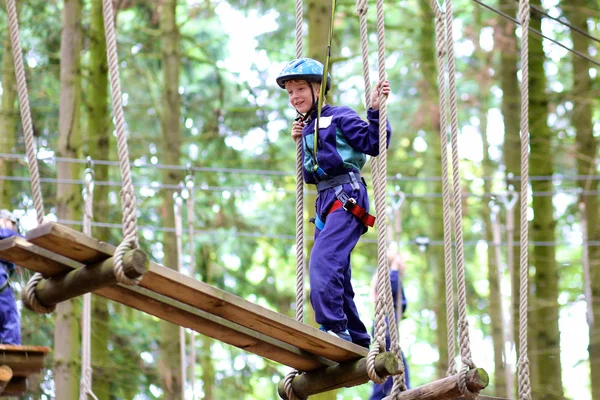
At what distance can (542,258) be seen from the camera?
830cm

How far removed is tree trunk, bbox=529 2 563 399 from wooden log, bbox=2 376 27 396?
153 inches

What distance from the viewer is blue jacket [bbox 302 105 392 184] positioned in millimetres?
4398

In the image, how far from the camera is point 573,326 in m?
12.9

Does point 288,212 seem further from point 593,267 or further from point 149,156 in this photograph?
point 593,267

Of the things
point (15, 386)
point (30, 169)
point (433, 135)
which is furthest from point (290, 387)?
point (433, 135)

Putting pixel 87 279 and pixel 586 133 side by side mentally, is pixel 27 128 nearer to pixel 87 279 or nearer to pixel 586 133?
pixel 87 279

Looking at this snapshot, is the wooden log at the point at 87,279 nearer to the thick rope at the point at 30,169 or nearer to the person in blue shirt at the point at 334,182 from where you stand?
the thick rope at the point at 30,169

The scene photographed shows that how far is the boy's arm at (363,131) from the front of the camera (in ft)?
14.2

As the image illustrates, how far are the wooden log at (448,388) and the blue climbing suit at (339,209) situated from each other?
346 millimetres

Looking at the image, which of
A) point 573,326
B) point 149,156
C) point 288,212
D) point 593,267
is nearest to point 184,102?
point 149,156

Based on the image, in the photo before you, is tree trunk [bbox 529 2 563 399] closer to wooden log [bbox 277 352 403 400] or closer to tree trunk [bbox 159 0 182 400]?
tree trunk [bbox 159 0 182 400]

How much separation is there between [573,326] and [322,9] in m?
6.98

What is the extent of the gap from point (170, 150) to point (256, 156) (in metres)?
2.27

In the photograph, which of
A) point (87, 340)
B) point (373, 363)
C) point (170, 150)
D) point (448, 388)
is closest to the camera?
point (373, 363)
